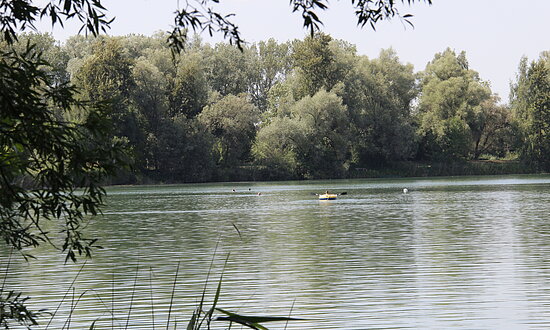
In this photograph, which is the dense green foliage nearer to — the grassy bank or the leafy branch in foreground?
the grassy bank

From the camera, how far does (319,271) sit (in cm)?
1816

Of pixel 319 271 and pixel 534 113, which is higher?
pixel 534 113

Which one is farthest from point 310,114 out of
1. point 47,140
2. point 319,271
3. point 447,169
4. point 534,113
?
point 47,140

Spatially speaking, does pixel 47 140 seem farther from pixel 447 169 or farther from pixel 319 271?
pixel 447 169

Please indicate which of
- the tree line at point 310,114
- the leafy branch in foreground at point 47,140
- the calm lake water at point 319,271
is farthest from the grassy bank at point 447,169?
the leafy branch in foreground at point 47,140

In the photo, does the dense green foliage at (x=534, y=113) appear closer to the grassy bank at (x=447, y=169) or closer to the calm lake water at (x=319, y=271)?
the grassy bank at (x=447, y=169)

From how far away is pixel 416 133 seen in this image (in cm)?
8750

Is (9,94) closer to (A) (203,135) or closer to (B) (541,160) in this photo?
(A) (203,135)

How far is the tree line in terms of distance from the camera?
78.1 meters

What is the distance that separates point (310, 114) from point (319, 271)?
62.0 metres

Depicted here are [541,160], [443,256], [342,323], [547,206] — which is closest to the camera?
[342,323]

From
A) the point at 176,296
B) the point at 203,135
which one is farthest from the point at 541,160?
the point at 176,296

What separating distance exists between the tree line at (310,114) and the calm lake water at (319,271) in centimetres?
4150

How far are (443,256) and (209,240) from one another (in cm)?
862
